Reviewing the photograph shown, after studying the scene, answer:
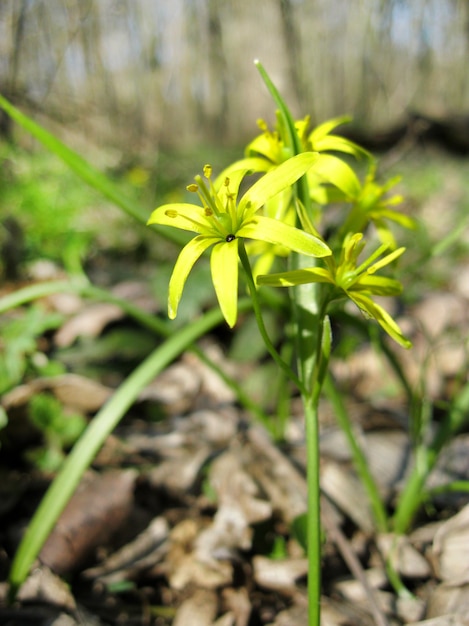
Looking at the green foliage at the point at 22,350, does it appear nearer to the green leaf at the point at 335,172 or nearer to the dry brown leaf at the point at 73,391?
the dry brown leaf at the point at 73,391

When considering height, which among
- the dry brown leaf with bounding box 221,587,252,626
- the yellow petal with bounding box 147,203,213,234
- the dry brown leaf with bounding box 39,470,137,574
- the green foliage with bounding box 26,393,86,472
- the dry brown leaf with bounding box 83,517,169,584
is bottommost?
the dry brown leaf with bounding box 221,587,252,626

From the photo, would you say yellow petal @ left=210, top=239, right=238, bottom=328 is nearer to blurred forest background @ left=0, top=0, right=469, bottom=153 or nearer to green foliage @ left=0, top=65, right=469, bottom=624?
green foliage @ left=0, top=65, right=469, bottom=624

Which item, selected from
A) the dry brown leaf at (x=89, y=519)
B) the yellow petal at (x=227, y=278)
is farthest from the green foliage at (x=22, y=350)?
the yellow petal at (x=227, y=278)

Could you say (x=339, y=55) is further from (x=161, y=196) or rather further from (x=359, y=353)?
(x=359, y=353)

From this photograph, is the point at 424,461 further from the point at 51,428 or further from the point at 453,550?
the point at 51,428

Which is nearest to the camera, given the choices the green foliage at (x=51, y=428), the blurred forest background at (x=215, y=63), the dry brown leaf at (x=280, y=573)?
the dry brown leaf at (x=280, y=573)

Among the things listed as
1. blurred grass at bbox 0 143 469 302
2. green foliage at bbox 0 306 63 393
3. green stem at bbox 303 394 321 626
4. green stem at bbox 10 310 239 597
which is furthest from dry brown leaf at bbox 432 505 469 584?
green foliage at bbox 0 306 63 393

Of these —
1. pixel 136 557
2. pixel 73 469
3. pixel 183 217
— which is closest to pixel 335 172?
pixel 183 217
